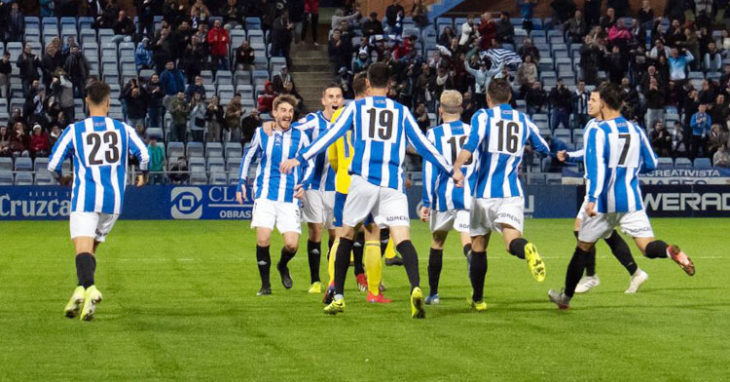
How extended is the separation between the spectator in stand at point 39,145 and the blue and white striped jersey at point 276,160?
17071mm

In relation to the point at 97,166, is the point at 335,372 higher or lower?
lower

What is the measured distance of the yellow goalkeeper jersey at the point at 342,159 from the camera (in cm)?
1170

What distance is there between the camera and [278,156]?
1302 centimetres

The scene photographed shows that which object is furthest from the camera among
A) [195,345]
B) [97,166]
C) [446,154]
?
[446,154]

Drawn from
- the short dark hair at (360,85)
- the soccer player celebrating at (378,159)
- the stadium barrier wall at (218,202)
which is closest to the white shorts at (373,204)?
the soccer player celebrating at (378,159)

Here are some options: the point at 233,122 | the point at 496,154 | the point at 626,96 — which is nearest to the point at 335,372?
the point at 496,154

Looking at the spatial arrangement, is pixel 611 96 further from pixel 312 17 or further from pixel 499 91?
pixel 312 17

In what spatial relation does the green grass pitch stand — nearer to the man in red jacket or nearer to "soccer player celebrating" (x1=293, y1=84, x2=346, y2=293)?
"soccer player celebrating" (x1=293, y1=84, x2=346, y2=293)

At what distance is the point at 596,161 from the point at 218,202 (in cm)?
1917

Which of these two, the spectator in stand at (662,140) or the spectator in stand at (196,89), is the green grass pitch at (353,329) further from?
the spectator in stand at (662,140)

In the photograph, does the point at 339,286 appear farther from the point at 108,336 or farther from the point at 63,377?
the point at 63,377

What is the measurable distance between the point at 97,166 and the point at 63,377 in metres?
3.37

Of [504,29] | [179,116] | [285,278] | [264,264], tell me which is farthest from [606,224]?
[504,29]

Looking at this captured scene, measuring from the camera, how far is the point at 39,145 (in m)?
29.1
